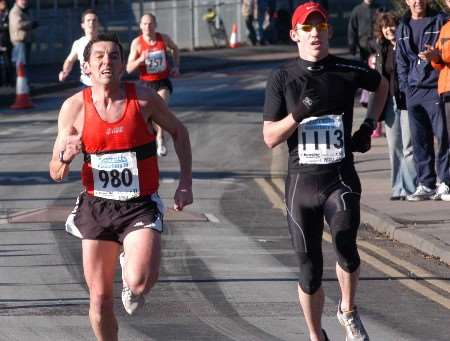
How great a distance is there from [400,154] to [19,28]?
1546cm

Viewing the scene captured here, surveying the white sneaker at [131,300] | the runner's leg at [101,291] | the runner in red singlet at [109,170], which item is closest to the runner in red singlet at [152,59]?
the runner in red singlet at [109,170]

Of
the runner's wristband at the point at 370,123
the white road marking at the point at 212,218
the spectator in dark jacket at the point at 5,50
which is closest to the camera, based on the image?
the runner's wristband at the point at 370,123

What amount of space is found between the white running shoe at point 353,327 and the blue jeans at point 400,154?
7.04 m

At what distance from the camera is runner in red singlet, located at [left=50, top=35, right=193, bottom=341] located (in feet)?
24.6

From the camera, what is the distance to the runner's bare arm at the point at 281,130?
315 inches

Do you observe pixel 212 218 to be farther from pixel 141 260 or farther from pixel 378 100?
pixel 141 260

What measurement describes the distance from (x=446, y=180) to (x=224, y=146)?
21.9 ft

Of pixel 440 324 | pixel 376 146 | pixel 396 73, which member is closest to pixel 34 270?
pixel 440 324

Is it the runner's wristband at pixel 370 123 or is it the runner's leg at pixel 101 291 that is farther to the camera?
the runner's wristband at pixel 370 123

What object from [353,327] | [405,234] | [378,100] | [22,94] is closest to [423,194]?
[405,234]

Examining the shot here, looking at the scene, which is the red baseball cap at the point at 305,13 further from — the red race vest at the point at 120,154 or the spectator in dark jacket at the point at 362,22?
the spectator in dark jacket at the point at 362,22

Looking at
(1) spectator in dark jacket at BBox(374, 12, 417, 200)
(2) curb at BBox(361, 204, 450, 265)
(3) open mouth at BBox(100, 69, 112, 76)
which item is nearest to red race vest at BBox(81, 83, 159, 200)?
(3) open mouth at BBox(100, 69, 112, 76)

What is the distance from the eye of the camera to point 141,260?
24.1ft

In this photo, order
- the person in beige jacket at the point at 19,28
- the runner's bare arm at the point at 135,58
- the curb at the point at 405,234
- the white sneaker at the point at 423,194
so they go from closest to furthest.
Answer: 1. the curb at the point at 405,234
2. the white sneaker at the point at 423,194
3. the runner's bare arm at the point at 135,58
4. the person in beige jacket at the point at 19,28
